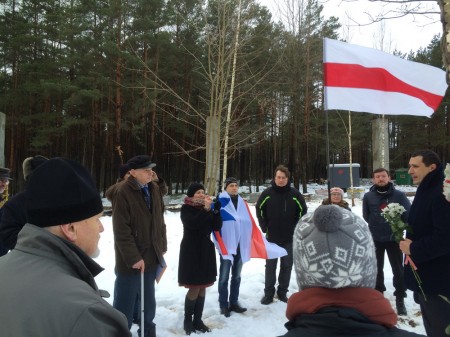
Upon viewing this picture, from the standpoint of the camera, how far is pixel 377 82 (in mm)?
4695

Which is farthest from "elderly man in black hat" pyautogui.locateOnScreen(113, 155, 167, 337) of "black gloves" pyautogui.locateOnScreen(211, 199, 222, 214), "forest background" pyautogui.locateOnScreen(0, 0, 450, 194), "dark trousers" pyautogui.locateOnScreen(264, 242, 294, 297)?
"forest background" pyautogui.locateOnScreen(0, 0, 450, 194)

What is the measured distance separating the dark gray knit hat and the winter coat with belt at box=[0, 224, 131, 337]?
0.24 feet

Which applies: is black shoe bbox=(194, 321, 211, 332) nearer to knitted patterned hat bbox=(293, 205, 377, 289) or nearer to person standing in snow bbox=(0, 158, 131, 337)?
person standing in snow bbox=(0, 158, 131, 337)

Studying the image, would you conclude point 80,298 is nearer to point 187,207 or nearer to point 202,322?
point 187,207

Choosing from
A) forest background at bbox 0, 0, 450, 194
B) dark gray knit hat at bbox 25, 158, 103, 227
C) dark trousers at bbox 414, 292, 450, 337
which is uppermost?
forest background at bbox 0, 0, 450, 194

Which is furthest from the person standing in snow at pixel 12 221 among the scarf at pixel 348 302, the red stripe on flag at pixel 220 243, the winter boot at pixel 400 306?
the winter boot at pixel 400 306

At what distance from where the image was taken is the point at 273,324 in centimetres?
442

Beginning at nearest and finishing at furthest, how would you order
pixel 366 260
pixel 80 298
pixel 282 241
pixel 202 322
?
pixel 80 298 < pixel 366 260 < pixel 202 322 < pixel 282 241

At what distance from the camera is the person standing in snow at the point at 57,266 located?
104 cm

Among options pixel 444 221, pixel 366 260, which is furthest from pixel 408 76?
pixel 366 260

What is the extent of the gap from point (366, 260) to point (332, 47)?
3.97 m

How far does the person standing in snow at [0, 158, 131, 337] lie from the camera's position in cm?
104

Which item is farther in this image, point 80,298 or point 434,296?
point 434,296

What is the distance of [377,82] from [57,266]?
183 inches
